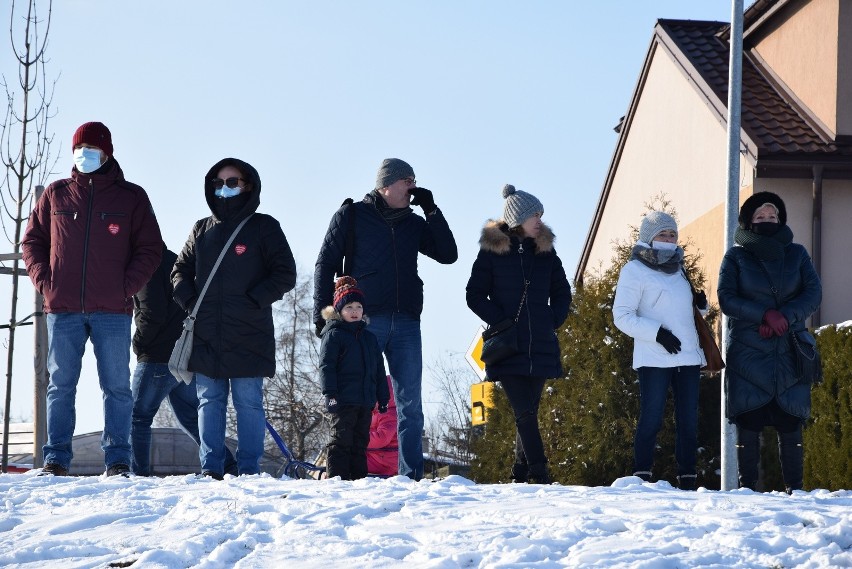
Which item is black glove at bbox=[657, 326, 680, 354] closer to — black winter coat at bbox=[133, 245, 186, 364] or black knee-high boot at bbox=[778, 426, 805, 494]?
black knee-high boot at bbox=[778, 426, 805, 494]

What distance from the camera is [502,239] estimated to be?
947 cm

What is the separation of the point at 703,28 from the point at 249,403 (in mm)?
15407

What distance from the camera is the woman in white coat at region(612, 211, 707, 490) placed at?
930cm

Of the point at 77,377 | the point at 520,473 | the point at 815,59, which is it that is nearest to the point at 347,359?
the point at 520,473

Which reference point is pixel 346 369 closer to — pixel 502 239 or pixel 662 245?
pixel 502 239

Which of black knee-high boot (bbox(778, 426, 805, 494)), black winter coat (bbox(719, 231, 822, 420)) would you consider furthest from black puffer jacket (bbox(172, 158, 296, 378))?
black knee-high boot (bbox(778, 426, 805, 494))

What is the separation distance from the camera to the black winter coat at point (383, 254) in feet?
31.1

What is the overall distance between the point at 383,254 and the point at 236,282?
102 centimetres

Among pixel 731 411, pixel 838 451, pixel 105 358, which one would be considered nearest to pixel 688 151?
pixel 838 451

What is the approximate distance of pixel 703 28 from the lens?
74.7 feet

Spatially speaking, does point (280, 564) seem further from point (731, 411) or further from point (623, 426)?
point (623, 426)

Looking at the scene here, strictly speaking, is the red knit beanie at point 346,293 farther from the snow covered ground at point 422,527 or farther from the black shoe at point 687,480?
the black shoe at point 687,480

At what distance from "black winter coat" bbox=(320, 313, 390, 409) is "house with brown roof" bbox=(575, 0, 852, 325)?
27.7ft

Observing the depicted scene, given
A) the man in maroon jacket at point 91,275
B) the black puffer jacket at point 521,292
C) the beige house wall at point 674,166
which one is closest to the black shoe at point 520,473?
the black puffer jacket at point 521,292
